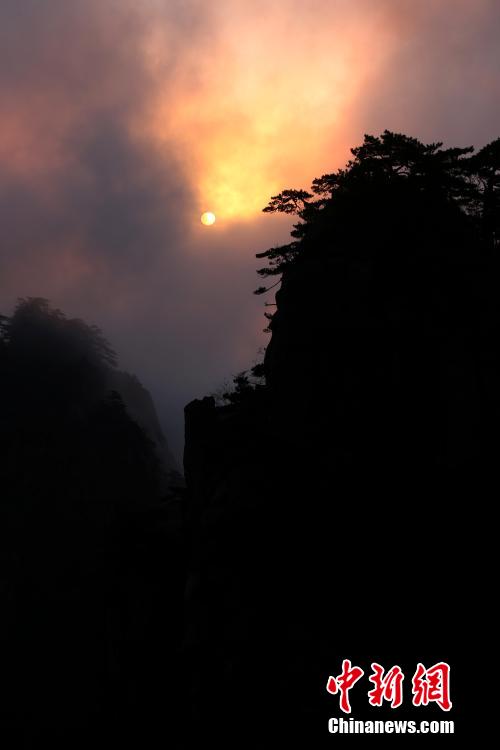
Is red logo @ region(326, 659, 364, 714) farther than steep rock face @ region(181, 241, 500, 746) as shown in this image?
No

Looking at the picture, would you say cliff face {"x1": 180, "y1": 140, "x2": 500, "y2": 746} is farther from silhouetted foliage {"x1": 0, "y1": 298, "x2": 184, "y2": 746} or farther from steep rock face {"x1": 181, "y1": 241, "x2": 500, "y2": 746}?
silhouetted foliage {"x1": 0, "y1": 298, "x2": 184, "y2": 746}

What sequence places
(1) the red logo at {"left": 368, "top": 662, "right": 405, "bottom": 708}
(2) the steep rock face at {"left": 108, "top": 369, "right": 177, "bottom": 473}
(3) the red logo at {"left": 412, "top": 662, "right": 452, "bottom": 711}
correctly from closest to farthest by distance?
1. (3) the red logo at {"left": 412, "top": 662, "right": 452, "bottom": 711}
2. (1) the red logo at {"left": 368, "top": 662, "right": 405, "bottom": 708}
3. (2) the steep rock face at {"left": 108, "top": 369, "right": 177, "bottom": 473}

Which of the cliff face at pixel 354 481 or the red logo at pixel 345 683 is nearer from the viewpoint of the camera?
the red logo at pixel 345 683

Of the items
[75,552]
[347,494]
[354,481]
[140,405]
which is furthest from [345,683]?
[140,405]

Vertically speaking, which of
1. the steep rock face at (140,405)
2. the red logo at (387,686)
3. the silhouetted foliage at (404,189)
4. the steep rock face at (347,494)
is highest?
the steep rock face at (140,405)

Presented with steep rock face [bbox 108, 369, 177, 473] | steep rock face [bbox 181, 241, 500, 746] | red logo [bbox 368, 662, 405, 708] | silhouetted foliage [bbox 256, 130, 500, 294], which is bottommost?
red logo [bbox 368, 662, 405, 708]

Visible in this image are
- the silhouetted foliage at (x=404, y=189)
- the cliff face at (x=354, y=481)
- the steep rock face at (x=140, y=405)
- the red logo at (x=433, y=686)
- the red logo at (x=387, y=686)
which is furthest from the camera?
the steep rock face at (x=140, y=405)

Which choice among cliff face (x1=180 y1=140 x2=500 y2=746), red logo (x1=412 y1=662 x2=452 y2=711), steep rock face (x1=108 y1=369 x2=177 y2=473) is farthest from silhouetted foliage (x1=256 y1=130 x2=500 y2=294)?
steep rock face (x1=108 y1=369 x2=177 y2=473)

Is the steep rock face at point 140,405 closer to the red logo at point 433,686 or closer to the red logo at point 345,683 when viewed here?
the red logo at point 345,683

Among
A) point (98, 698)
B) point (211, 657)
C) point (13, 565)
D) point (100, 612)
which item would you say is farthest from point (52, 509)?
point (211, 657)

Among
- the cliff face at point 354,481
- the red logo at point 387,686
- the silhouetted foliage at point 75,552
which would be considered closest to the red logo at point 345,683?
the cliff face at point 354,481

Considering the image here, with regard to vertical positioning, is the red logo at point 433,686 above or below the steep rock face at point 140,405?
below

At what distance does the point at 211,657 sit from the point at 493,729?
1093 cm

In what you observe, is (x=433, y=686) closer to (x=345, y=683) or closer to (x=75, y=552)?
(x=345, y=683)
